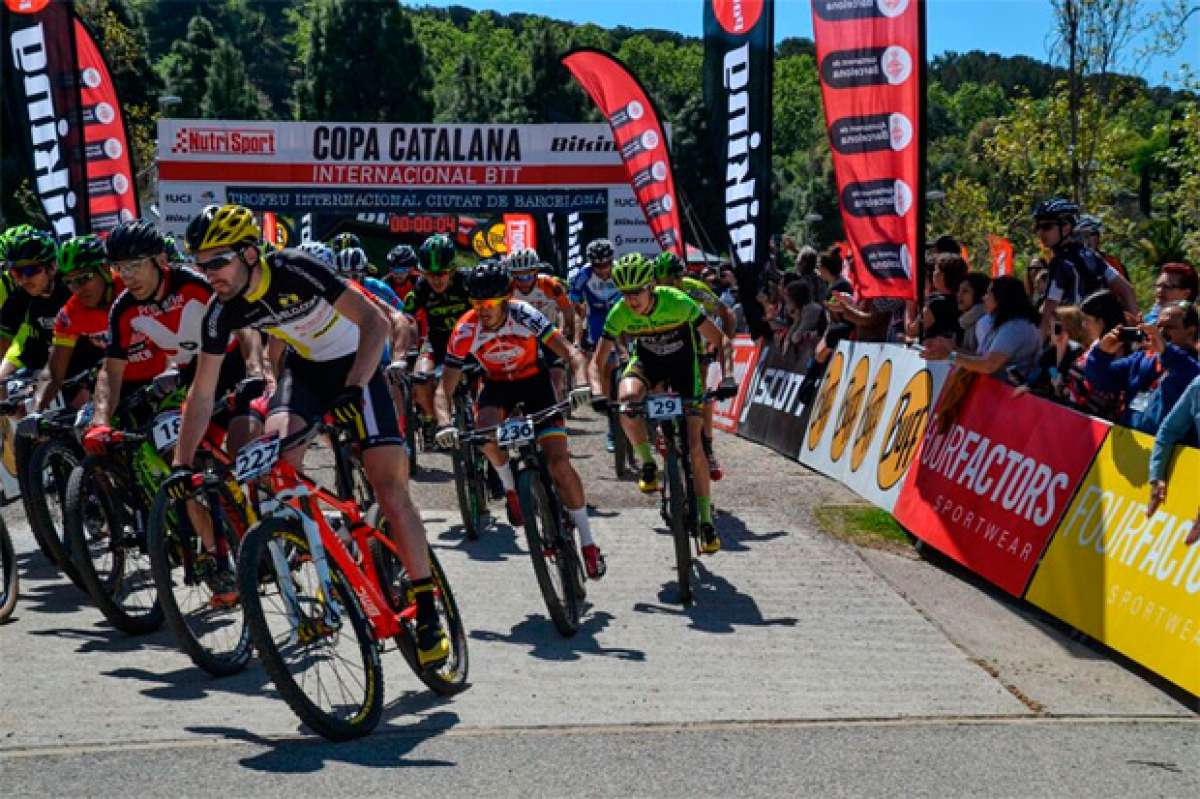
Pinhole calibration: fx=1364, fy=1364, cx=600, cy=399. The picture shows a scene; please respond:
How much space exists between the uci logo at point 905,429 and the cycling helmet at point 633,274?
2.52 m

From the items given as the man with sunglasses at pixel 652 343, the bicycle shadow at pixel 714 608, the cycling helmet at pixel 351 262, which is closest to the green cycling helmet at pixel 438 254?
the cycling helmet at pixel 351 262

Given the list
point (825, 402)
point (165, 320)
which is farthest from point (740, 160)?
point (165, 320)

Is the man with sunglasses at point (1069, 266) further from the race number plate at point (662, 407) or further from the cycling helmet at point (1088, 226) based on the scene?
the race number plate at point (662, 407)

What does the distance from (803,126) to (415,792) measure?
16833 centimetres

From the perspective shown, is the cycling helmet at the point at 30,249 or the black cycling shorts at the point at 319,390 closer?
the black cycling shorts at the point at 319,390

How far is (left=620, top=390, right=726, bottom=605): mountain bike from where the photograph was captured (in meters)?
8.06

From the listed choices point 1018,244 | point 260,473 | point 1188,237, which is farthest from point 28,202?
point 260,473

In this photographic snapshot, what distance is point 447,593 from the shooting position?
6465 mm

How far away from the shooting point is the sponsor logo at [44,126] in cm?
1576

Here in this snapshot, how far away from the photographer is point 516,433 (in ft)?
24.0

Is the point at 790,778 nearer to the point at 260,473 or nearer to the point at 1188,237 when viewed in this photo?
the point at 260,473

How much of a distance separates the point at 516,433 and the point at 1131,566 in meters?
3.23

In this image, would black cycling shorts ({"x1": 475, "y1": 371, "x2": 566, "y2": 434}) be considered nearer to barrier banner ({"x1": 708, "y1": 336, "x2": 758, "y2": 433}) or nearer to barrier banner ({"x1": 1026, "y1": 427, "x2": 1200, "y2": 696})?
barrier banner ({"x1": 1026, "y1": 427, "x2": 1200, "y2": 696})

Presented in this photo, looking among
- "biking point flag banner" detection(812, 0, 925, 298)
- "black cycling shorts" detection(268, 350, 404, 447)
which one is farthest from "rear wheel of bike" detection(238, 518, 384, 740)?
"biking point flag banner" detection(812, 0, 925, 298)
